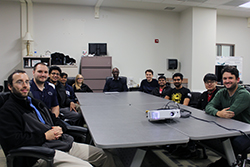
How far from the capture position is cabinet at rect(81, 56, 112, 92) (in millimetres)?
6137

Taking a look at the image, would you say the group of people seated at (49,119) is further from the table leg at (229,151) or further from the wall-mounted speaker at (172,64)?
the wall-mounted speaker at (172,64)

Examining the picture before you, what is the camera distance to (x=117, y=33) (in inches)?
270

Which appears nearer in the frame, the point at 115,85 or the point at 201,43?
the point at 115,85

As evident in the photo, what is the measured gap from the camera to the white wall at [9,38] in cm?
602

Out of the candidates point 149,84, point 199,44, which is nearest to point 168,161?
point 149,84

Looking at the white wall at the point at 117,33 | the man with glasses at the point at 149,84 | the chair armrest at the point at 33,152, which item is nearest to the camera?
the chair armrest at the point at 33,152

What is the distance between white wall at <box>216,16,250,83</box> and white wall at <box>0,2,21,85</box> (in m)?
6.84

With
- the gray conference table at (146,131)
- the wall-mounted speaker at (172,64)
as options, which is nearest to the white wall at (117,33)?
the wall-mounted speaker at (172,64)

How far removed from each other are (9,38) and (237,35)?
313 inches

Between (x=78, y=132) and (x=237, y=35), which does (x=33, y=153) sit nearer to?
(x=78, y=132)

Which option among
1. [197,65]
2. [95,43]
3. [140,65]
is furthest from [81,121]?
[197,65]

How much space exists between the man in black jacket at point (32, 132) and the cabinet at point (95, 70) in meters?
4.24

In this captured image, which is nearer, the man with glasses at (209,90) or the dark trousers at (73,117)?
the man with glasses at (209,90)

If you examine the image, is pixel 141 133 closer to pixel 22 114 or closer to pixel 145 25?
pixel 22 114
